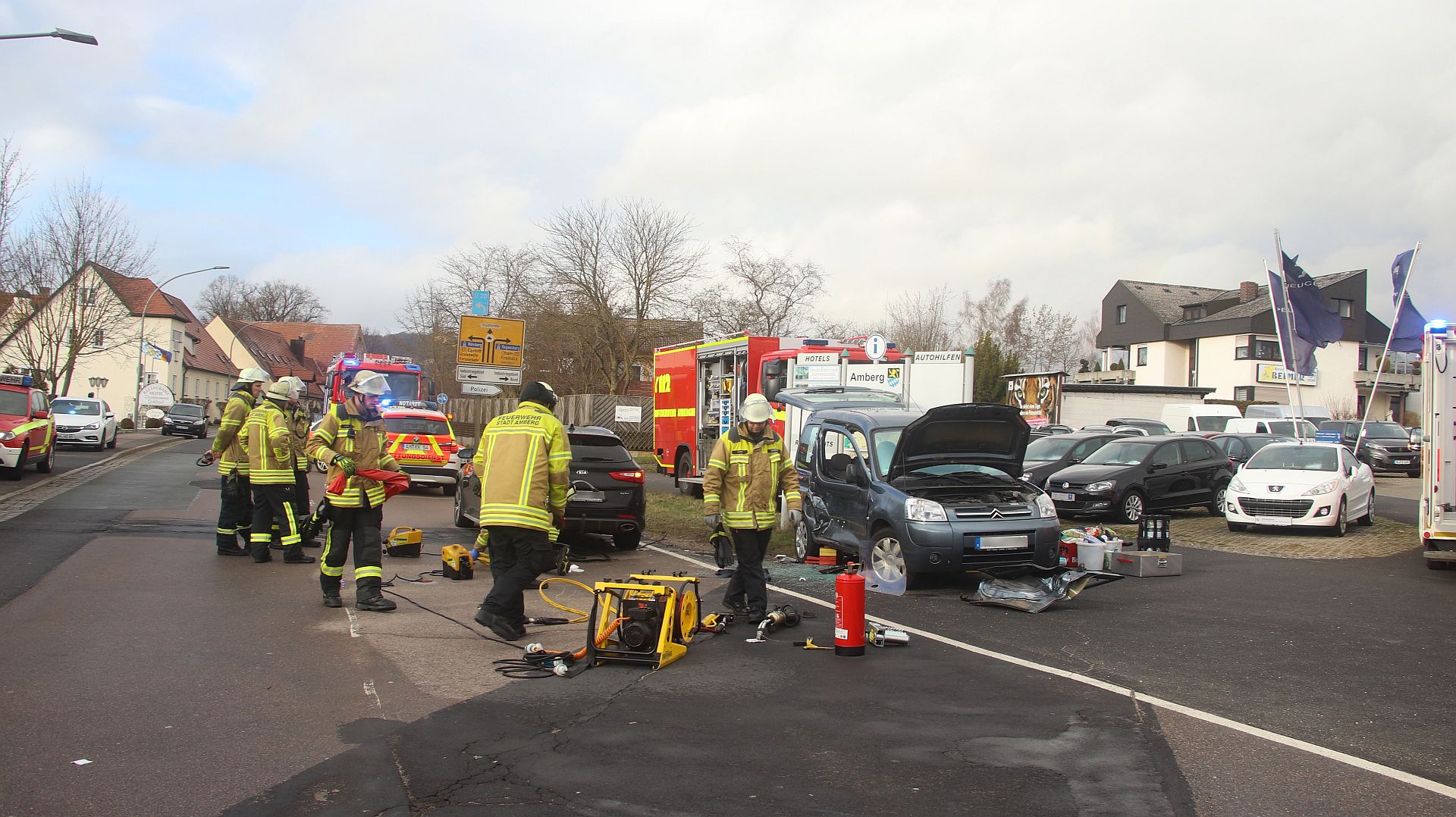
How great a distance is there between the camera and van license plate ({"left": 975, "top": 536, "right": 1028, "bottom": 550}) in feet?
33.2

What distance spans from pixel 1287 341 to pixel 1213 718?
61.8 ft

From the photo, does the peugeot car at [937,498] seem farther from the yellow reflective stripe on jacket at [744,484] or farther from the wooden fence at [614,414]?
the wooden fence at [614,414]

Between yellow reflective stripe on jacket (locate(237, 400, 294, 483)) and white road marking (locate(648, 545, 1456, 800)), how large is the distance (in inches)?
250

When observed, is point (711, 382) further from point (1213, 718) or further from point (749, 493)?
point (1213, 718)

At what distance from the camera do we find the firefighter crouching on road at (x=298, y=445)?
11.5 metres

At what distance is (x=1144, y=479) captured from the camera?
17.7 meters

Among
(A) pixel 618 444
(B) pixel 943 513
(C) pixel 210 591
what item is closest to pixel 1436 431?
(B) pixel 943 513

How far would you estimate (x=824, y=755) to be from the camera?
5090 mm

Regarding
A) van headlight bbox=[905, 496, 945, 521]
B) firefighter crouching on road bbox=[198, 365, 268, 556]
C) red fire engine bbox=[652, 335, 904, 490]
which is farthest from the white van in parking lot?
firefighter crouching on road bbox=[198, 365, 268, 556]

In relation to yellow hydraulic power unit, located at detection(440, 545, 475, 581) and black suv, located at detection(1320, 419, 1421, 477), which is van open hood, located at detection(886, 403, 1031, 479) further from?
black suv, located at detection(1320, 419, 1421, 477)

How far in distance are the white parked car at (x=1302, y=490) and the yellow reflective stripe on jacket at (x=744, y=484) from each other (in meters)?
10.4

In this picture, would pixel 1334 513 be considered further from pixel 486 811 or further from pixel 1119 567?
pixel 486 811

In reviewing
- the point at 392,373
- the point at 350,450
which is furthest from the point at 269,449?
the point at 392,373

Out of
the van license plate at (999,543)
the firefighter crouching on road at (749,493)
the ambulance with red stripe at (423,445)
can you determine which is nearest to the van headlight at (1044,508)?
the van license plate at (999,543)
